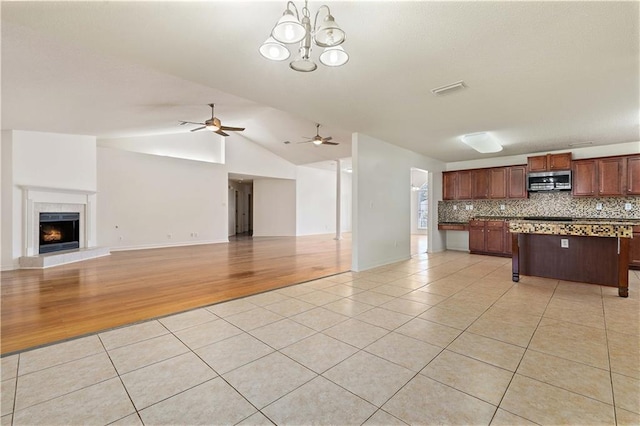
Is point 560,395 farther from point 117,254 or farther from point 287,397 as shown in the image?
point 117,254

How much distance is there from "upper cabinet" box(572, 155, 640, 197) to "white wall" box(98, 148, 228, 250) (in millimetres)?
9875

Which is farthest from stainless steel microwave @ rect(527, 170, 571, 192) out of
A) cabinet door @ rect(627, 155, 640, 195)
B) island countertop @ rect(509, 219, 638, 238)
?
island countertop @ rect(509, 219, 638, 238)

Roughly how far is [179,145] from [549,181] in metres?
10.2

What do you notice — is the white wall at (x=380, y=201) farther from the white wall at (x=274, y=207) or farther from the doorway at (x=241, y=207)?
the doorway at (x=241, y=207)

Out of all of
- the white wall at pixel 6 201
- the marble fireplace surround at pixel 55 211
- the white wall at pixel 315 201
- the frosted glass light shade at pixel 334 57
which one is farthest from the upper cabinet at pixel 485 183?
the white wall at pixel 6 201

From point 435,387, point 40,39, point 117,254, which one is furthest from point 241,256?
point 435,387

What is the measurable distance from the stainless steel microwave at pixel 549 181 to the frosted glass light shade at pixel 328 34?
6.76m

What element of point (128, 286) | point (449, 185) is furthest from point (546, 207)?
point (128, 286)

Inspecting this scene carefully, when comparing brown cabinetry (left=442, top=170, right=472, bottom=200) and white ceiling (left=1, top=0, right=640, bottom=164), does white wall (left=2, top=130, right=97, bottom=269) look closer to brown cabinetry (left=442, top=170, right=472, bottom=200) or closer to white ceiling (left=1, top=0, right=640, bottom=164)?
white ceiling (left=1, top=0, right=640, bottom=164)

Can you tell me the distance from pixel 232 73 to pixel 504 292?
4.51m

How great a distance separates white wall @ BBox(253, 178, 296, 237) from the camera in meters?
12.0

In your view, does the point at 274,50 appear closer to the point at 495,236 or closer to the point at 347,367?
the point at 347,367

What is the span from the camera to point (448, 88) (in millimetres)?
3205

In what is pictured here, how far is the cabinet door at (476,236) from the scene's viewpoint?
23.1 ft
